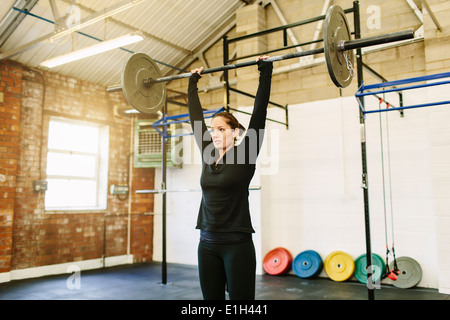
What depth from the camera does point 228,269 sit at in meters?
1.63

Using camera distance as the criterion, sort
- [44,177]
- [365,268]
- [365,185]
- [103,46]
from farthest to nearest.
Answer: [44,177]
[365,268]
[103,46]
[365,185]

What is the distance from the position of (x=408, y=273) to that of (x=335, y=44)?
345 cm

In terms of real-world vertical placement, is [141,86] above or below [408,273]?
above

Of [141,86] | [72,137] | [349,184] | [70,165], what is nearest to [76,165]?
[70,165]

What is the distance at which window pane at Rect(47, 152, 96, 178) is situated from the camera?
5.87 m

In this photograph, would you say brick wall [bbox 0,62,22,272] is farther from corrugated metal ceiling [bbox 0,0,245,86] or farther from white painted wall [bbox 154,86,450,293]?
white painted wall [bbox 154,86,450,293]

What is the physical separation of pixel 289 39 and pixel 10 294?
16.1 feet

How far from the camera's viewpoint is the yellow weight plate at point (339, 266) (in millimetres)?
4941

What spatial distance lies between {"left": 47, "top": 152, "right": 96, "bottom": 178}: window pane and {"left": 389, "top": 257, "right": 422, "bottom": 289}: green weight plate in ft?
15.5

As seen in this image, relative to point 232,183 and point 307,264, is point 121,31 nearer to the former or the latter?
point 307,264

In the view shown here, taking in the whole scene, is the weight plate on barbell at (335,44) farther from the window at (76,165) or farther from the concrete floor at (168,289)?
the window at (76,165)

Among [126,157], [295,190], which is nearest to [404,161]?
[295,190]

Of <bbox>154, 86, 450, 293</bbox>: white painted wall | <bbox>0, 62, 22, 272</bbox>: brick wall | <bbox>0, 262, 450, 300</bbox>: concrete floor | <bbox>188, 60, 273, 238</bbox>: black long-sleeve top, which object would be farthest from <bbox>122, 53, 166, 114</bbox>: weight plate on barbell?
<bbox>0, 62, 22, 272</bbox>: brick wall
